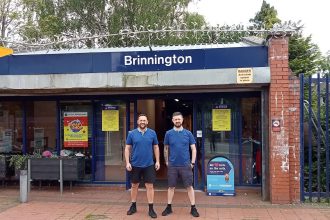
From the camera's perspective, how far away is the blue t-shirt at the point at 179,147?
7.22 metres

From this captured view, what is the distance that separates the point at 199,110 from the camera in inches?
370

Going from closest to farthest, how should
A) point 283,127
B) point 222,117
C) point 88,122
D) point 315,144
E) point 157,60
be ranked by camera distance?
point 283,127, point 157,60, point 315,144, point 222,117, point 88,122

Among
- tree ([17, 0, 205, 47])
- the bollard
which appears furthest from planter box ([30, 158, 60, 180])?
tree ([17, 0, 205, 47])

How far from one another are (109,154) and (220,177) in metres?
2.70

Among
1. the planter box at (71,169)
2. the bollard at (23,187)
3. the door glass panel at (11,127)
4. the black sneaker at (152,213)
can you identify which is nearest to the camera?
the black sneaker at (152,213)

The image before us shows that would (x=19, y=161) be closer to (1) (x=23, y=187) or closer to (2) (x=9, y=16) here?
(1) (x=23, y=187)

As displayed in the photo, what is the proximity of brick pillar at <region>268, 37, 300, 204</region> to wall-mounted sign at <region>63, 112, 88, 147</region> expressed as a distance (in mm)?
4286

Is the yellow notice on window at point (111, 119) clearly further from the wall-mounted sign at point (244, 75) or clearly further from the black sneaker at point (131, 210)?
the wall-mounted sign at point (244, 75)

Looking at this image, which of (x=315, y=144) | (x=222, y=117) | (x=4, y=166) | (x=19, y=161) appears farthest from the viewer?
(x=4, y=166)

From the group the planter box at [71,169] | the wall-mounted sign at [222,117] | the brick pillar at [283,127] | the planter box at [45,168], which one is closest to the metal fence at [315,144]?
the brick pillar at [283,127]

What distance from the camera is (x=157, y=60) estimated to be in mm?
8383

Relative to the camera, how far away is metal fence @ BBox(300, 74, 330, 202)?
796cm

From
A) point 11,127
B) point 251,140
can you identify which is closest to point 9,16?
point 11,127

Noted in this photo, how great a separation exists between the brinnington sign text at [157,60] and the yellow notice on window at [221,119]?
63.3 inches
